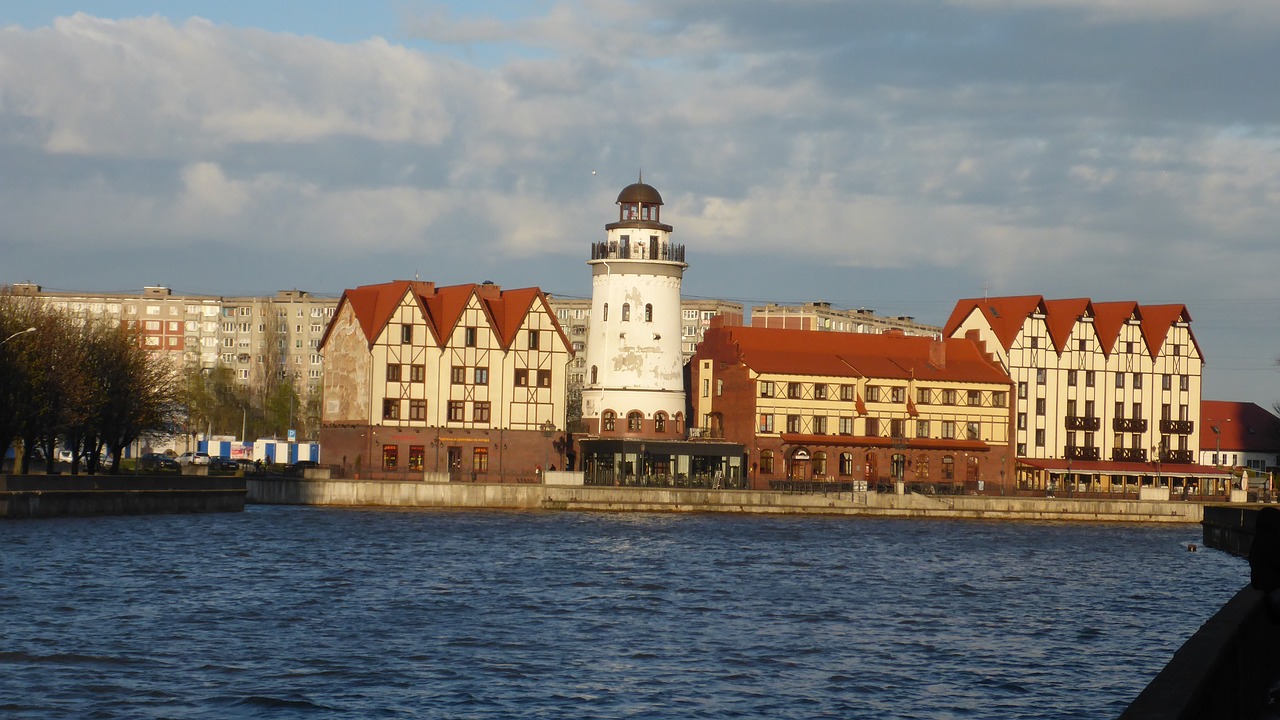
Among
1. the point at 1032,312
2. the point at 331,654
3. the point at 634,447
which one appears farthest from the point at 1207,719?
the point at 1032,312

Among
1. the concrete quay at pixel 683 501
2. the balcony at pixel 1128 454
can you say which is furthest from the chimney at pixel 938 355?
the balcony at pixel 1128 454

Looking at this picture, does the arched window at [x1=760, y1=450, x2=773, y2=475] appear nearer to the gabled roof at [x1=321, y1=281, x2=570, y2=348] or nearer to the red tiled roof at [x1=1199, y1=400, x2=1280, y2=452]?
the gabled roof at [x1=321, y1=281, x2=570, y2=348]

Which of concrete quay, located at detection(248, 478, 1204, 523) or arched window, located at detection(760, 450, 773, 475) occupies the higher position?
arched window, located at detection(760, 450, 773, 475)

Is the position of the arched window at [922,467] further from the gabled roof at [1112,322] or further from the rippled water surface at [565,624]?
the rippled water surface at [565,624]

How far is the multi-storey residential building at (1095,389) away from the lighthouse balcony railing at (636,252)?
27.4 m

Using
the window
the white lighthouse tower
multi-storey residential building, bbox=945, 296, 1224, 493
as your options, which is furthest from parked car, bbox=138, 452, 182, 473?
multi-storey residential building, bbox=945, 296, 1224, 493

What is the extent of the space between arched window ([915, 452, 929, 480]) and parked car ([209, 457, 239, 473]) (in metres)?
49.2

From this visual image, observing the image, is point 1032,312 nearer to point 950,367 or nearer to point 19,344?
point 950,367

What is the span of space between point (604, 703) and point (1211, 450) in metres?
124

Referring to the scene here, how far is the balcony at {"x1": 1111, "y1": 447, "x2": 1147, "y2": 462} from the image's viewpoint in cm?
12356

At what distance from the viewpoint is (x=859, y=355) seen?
11738 cm

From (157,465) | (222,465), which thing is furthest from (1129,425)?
(157,465)

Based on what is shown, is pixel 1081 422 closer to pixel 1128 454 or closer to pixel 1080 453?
pixel 1080 453

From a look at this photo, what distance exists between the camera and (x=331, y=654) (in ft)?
113
